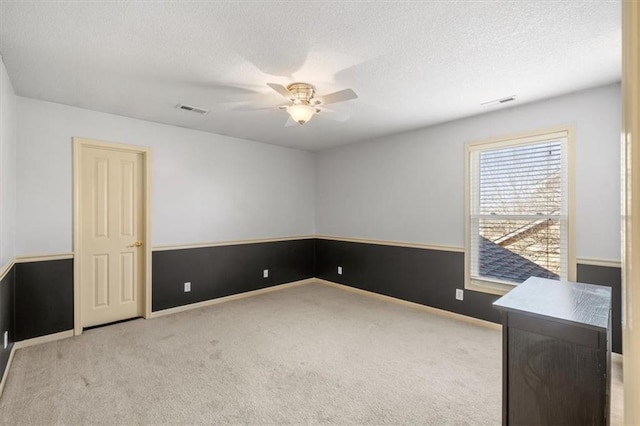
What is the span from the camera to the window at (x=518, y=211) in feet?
10.2

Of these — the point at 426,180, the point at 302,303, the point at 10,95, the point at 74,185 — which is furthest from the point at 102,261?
the point at 426,180

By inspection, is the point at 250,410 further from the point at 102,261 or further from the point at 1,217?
the point at 102,261

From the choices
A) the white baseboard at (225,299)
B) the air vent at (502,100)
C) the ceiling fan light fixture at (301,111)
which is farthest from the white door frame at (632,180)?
the white baseboard at (225,299)

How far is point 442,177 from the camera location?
400 centimetres

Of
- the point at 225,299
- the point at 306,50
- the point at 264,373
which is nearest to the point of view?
the point at 306,50

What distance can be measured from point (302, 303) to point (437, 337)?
74.7 inches

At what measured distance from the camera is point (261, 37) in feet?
6.66

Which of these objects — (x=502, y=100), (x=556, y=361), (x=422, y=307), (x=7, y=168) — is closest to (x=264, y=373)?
(x=556, y=361)

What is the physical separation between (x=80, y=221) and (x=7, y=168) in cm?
91

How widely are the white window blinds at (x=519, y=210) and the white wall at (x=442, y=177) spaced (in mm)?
145

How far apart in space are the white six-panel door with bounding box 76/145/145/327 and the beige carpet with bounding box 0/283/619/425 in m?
0.28

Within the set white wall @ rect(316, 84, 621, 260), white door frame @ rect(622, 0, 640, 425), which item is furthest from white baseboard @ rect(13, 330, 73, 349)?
white door frame @ rect(622, 0, 640, 425)

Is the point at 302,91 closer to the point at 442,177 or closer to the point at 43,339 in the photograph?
the point at 442,177

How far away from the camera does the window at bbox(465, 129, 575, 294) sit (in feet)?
10.2
